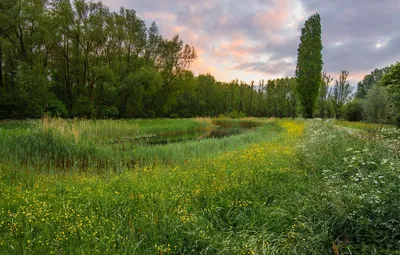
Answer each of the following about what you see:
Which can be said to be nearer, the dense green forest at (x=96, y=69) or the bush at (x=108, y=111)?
the dense green forest at (x=96, y=69)

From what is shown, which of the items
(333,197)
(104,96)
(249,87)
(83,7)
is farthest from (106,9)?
(249,87)

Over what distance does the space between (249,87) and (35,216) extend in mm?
70846

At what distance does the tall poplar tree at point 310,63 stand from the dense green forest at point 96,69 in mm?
145

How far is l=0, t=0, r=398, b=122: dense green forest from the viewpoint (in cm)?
2062

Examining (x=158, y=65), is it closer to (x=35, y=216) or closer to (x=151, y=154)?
(x=151, y=154)

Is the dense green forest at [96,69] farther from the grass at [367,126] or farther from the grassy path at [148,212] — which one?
the grassy path at [148,212]

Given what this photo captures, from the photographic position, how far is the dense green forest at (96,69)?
67.7 ft

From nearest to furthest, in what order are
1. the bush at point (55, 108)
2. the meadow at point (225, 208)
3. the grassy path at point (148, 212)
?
the meadow at point (225, 208), the grassy path at point (148, 212), the bush at point (55, 108)

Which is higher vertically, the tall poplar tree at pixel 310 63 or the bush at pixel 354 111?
the tall poplar tree at pixel 310 63

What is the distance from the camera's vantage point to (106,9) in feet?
96.2

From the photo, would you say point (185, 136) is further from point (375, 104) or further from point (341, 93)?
point (341, 93)

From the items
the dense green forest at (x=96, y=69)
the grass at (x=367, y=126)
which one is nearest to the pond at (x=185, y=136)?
the dense green forest at (x=96, y=69)

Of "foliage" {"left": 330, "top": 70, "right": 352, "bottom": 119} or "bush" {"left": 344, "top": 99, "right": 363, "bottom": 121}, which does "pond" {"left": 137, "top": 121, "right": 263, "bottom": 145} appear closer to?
"bush" {"left": 344, "top": 99, "right": 363, "bottom": 121}

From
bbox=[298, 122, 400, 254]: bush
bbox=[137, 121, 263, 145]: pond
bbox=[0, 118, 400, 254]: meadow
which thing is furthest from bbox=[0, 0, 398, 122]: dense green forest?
bbox=[298, 122, 400, 254]: bush
